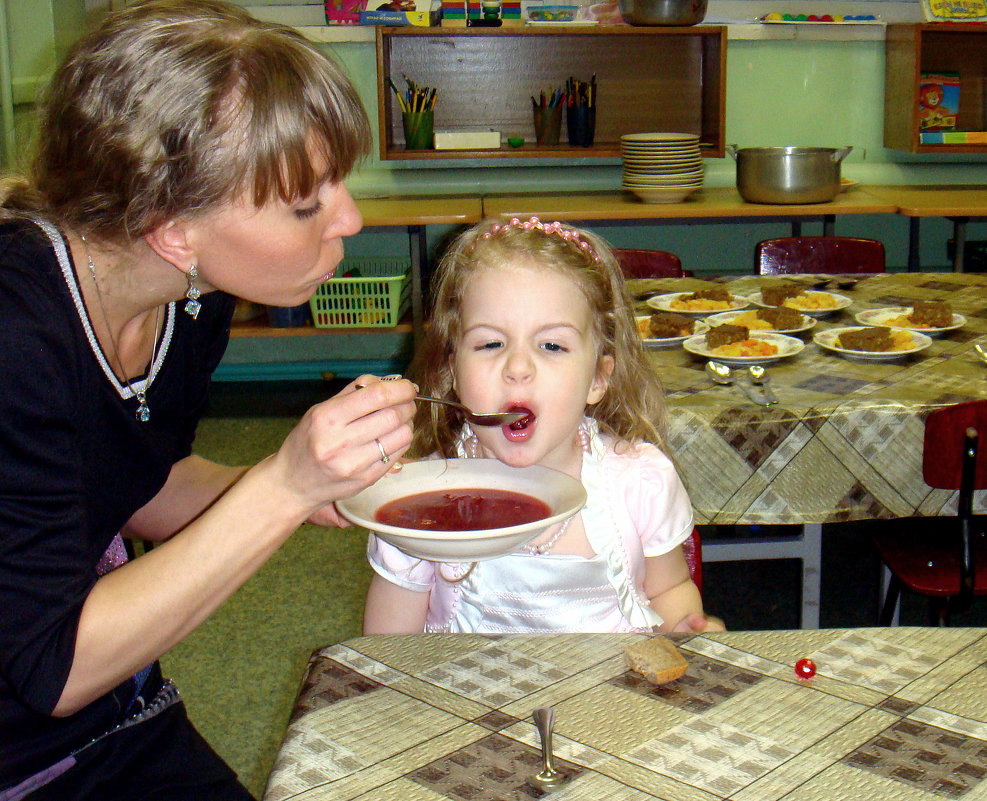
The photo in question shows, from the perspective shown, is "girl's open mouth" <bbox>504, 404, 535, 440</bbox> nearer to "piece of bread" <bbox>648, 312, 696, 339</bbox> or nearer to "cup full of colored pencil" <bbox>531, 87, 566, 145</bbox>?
"piece of bread" <bbox>648, 312, 696, 339</bbox>

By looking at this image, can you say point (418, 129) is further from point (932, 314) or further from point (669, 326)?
point (932, 314)

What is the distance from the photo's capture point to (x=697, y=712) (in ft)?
2.85

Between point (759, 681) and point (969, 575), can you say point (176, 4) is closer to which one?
Result: point (759, 681)

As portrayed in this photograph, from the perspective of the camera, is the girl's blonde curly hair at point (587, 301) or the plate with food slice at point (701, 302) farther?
the plate with food slice at point (701, 302)

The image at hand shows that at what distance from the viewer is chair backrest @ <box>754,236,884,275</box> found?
3262 mm

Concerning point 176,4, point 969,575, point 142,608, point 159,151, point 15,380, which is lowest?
point 969,575

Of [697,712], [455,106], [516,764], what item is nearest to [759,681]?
[697,712]

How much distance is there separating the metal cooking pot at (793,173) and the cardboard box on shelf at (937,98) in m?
0.87

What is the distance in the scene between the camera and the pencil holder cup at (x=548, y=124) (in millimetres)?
4273

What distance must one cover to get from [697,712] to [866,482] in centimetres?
109

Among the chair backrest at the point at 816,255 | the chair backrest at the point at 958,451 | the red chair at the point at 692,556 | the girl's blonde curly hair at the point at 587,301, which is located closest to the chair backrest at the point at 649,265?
the chair backrest at the point at 816,255

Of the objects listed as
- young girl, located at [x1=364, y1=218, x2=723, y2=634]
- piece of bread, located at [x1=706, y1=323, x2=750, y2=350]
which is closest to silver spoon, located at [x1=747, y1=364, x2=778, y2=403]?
piece of bread, located at [x1=706, y1=323, x2=750, y2=350]

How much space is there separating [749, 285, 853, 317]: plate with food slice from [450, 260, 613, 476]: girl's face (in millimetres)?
1284

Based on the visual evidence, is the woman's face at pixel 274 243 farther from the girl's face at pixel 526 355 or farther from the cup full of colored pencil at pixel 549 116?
the cup full of colored pencil at pixel 549 116
